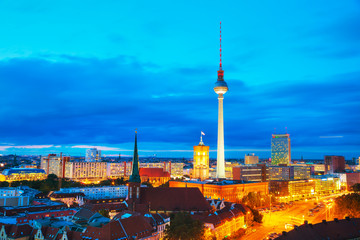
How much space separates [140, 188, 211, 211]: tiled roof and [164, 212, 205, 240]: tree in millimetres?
20275

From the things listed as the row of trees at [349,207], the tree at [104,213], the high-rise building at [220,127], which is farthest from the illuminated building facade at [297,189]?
the tree at [104,213]

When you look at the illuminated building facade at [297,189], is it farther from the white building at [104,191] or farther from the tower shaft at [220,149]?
the white building at [104,191]

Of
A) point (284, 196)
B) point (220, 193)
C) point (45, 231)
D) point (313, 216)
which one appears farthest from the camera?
point (284, 196)

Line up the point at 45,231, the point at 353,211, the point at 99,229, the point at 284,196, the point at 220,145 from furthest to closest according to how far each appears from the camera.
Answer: the point at 220,145 → the point at 284,196 → the point at 353,211 → the point at 45,231 → the point at 99,229

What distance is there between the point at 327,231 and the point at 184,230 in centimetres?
2405

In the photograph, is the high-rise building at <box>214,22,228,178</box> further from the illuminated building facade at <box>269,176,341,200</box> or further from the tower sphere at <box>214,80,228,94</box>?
the illuminated building facade at <box>269,176,341,200</box>

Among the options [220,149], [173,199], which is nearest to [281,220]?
[173,199]

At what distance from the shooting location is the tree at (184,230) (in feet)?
193

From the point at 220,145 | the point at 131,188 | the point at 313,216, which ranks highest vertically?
the point at 220,145

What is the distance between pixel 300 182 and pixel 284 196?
21027mm

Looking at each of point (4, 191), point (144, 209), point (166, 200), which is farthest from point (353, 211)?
point (4, 191)

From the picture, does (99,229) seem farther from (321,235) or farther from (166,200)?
(321,235)

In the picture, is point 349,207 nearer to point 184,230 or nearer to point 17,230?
point 184,230

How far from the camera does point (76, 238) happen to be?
184 feet
